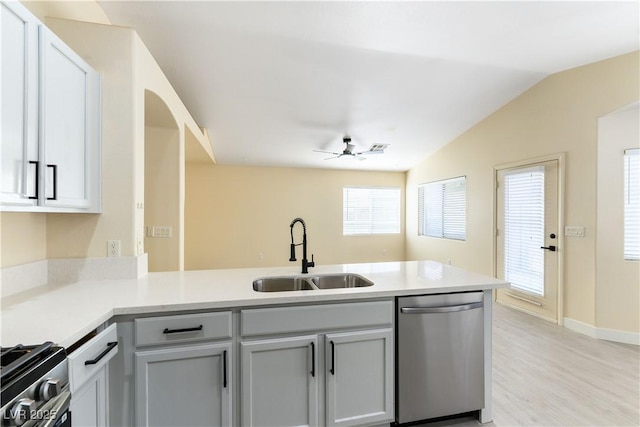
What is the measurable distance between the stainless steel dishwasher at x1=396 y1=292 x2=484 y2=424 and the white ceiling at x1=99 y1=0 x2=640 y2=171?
7.39 ft

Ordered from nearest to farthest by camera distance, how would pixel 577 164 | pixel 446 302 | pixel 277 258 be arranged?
pixel 446 302 → pixel 577 164 → pixel 277 258

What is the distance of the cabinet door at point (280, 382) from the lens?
1487mm

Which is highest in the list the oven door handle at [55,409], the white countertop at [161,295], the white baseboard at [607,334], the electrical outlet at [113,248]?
the electrical outlet at [113,248]

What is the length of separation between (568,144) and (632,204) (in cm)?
90

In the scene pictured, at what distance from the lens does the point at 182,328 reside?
1392mm

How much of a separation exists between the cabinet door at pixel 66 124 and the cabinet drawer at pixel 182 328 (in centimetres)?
77

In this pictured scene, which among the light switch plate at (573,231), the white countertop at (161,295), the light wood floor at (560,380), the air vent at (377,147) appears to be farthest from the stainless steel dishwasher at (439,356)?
the air vent at (377,147)

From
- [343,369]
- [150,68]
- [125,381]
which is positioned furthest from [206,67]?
[343,369]

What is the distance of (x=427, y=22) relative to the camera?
8.06 ft

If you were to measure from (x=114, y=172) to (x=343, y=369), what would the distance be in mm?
1855

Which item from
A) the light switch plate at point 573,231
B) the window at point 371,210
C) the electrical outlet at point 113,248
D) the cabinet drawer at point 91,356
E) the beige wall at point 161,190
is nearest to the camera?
the cabinet drawer at point 91,356

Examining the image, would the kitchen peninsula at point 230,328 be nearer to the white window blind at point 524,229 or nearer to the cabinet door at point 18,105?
the cabinet door at point 18,105

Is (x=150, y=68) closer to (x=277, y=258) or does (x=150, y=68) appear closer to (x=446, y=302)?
(x=446, y=302)

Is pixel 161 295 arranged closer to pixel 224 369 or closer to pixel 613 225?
pixel 224 369
